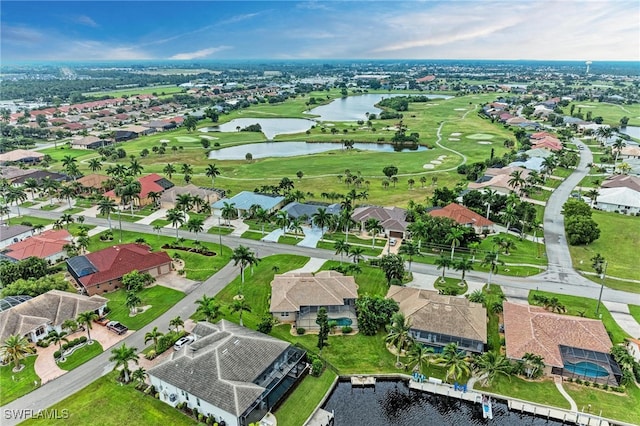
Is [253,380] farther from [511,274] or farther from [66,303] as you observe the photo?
[511,274]

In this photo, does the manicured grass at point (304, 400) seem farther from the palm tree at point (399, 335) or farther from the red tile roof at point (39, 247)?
the red tile roof at point (39, 247)

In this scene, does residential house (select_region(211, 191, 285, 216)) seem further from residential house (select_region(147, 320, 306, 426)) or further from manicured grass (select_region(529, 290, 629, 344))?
manicured grass (select_region(529, 290, 629, 344))

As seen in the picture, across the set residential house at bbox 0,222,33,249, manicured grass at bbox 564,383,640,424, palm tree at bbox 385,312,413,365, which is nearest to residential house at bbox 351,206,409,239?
palm tree at bbox 385,312,413,365

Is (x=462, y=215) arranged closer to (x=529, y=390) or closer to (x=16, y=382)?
(x=529, y=390)

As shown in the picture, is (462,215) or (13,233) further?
(462,215)

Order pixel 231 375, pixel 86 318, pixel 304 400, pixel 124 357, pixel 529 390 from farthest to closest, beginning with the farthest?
pixel 86 318
pixel 529 390
pixel 124 357
pixel 304 400
pixel 231 375

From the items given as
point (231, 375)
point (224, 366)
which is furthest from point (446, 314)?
point (224, 366)
